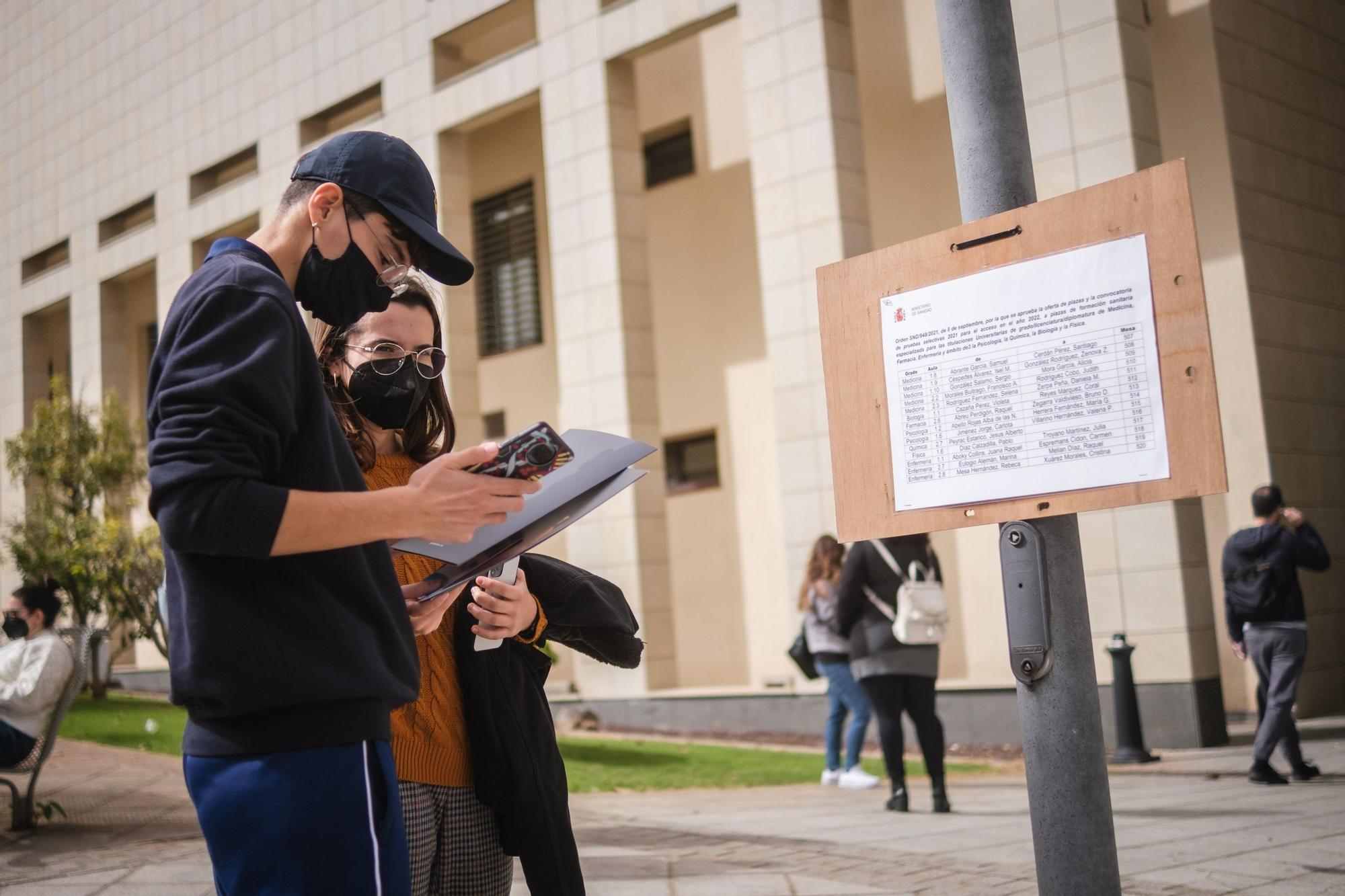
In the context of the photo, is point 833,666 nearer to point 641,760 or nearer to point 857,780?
point 857,780

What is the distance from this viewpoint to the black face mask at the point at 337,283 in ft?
7.13

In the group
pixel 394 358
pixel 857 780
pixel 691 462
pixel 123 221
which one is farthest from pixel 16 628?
pixel 123 221

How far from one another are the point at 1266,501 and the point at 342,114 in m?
17.0

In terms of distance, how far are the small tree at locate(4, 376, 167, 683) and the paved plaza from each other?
8.83 metres

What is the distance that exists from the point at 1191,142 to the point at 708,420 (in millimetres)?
7750

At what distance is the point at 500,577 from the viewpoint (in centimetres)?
262

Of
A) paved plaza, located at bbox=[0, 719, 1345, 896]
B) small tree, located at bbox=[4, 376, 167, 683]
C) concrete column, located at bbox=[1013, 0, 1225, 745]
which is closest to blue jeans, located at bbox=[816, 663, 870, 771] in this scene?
paved plaza, located at bbox=[0, 719, 1345, 896]

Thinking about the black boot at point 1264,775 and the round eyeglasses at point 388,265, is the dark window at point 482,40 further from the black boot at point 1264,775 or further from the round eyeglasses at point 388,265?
the round eyeglasses at point 388,265

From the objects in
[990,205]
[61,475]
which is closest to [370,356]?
[990,205]

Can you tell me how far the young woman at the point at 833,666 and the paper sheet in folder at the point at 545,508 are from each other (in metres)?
7.82

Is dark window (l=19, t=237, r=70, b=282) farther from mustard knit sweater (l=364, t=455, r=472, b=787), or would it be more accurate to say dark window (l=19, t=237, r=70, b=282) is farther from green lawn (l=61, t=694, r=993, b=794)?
mustard knit sweater (l=364, t=455, r=472, b=787)

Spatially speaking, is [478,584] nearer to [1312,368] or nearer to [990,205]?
[990,205]

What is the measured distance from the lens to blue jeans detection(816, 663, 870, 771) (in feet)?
33.6

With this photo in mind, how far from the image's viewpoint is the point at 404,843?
209 cm
